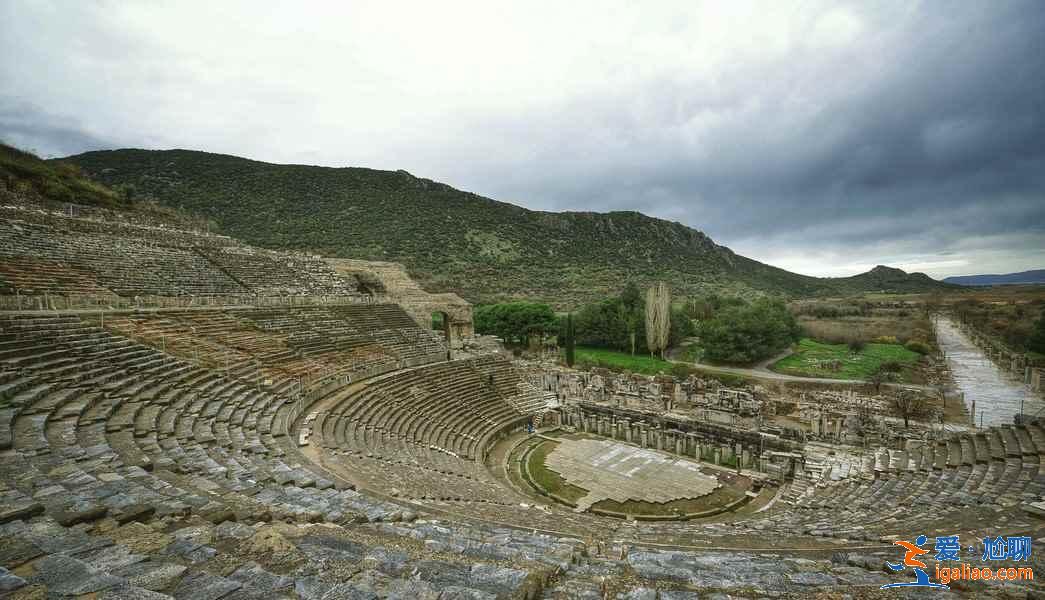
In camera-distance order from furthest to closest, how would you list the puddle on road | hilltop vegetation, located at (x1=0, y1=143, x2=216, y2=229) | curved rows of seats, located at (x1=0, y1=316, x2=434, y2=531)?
hilltop vegetation, located at (x1=0, y1=143, x2=216, y2=229) → the puddle on road → curved rows of seats, located at (x1=0, y1=316, x2=434, y2=531)

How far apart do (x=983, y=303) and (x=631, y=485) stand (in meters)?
68.5

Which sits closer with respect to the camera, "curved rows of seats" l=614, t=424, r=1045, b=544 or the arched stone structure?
"curved rows of seats" l=614, t=424, r=1045, b=544

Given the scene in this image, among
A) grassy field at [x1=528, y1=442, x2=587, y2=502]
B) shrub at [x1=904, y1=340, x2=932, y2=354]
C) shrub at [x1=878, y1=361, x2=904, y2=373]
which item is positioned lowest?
grassy field at [x1=528, y1=442, x2=587, y2=502]

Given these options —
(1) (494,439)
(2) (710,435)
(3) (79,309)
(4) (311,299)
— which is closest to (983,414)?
(2) (710,435)

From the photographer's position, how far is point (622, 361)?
132 ft

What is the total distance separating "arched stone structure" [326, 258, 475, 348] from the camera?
32.1 meters

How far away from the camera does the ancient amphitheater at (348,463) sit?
4152mm

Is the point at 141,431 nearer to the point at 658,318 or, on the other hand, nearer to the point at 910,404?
the point at 910,404

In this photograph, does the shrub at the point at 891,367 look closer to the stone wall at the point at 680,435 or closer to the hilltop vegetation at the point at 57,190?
the stone wall at the point at 680,435

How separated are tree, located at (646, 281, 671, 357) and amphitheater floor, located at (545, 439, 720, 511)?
2015 centimetres

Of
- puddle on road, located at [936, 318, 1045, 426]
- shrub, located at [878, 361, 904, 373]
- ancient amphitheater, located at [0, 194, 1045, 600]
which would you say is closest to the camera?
ancient amphitheater, located at [0, 194, 1045, 600]

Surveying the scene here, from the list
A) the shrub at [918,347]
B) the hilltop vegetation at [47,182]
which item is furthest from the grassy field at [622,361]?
the hilltop vegetation at [47,182]

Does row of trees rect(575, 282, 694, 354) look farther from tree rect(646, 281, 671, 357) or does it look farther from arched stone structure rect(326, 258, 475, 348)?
arched stone structure rect(326, 258, 475, 348)

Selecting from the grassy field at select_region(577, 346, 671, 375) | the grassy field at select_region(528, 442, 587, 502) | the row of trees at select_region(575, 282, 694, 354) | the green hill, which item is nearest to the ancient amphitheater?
the grassy field at select_region(528, 442, 587, 502)
